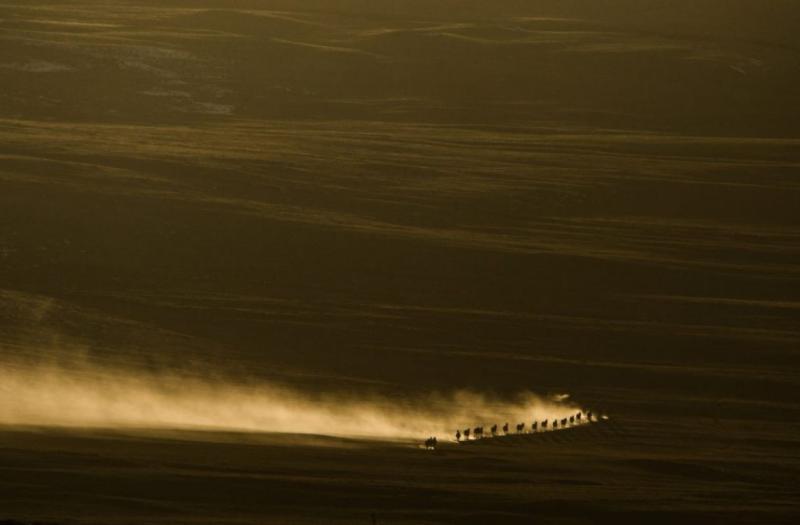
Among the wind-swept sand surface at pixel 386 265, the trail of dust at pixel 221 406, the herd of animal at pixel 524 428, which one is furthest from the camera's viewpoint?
the herd of animal at pixel 524 428

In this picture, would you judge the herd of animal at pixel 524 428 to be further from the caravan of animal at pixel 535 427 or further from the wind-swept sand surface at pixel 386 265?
the wind-swept sand surface at pixel 386 265

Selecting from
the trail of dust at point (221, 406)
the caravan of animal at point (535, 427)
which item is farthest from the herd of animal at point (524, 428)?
the trail of dust at point (221, 406)

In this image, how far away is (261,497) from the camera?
28.2 feet

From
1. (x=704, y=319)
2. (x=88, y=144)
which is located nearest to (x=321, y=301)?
(x=704, y=319)

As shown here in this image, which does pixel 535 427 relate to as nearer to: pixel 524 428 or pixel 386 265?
pixel 524 428

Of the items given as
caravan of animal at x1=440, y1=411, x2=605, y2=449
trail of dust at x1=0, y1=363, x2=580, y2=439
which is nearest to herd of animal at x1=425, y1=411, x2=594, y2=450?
caravan of animal at x1=440, y1=411, x2=605, y2=449

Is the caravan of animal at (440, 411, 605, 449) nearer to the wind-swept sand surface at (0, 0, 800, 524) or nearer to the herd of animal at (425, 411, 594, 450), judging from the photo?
the herd of animal at (425, 411, 594, 450)

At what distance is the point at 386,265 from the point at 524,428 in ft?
11.9

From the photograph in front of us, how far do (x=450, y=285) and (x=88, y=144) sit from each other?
4488 mm

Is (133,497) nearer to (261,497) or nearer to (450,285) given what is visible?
(261,497)

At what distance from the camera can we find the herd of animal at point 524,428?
10.3 metres

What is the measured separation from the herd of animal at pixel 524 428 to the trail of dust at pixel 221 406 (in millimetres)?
128

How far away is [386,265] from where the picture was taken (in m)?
14.1

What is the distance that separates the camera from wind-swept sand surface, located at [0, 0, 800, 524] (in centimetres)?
938
